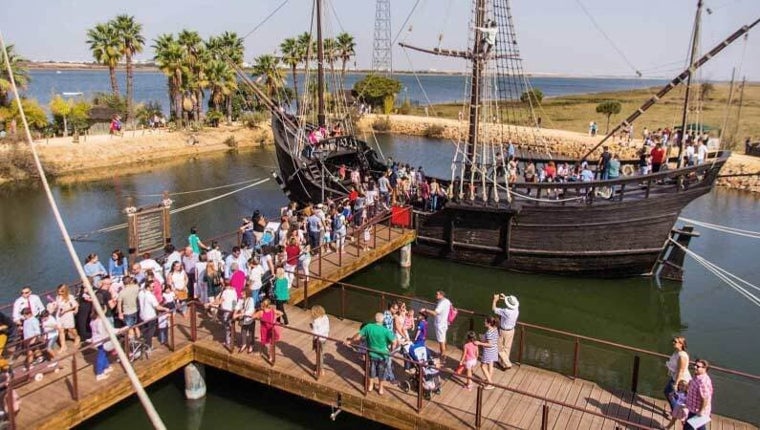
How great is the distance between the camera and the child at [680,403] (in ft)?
29.7

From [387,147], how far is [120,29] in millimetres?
24106

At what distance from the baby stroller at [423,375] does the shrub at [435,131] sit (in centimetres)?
5318

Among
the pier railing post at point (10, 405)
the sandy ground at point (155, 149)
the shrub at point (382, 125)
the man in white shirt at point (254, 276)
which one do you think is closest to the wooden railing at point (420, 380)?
the man in white shirt at point (254, 276)

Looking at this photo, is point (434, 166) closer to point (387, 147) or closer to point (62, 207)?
point (387, 147)

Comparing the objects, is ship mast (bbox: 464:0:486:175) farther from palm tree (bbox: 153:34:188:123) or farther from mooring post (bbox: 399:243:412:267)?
palm tree (bbox: 153:34:188:123)

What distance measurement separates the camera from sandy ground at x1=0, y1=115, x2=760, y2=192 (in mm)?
37281

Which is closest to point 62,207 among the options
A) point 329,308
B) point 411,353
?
point 329,308

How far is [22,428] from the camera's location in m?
9.12

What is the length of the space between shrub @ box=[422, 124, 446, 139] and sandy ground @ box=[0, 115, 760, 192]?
11696 mm

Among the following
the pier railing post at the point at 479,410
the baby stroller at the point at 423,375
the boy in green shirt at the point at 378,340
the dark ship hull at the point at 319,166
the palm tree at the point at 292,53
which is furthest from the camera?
the palm tree at the point at 292,53

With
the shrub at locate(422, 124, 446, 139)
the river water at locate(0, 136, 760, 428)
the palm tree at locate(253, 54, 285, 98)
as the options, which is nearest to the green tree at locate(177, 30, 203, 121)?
the palm tree at locate(253, 54, 285, 98)

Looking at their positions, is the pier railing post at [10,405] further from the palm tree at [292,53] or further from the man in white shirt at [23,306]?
the palm tree at [292,53]

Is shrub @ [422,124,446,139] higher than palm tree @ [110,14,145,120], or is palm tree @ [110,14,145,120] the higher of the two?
palm tree @ [110,14,145,120]

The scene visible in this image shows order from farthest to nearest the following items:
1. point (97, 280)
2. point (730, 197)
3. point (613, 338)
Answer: point (730, 197) < point (613, 338) < point (97, 280)
